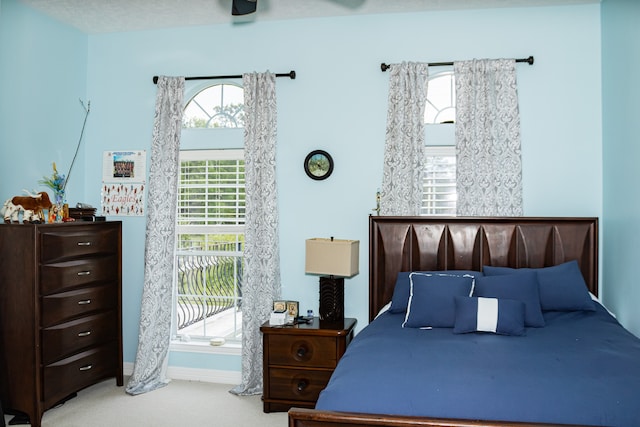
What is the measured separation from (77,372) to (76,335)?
265 mm

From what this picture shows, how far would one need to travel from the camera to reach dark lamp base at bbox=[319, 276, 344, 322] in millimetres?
4020

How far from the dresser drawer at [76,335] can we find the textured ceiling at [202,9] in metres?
2.33

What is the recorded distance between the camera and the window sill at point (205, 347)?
450 cm

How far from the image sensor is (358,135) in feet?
14.1

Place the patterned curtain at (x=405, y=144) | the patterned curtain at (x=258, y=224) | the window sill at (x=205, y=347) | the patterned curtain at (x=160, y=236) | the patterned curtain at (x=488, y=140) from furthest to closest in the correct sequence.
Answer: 1. the window sill at (x=205, y=347)
2. the patterned curtain at (x=160, y=236)
3. the patterned curtain at (x=258, y=224)
4. the patterned curtain at (x=405, y=144)
5. the patterned curtain at (x=488, y=140)

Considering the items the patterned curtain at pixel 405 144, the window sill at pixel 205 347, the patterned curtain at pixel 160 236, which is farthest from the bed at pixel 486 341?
the patterned curtain at pixel 160 236

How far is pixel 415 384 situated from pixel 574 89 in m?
2.77

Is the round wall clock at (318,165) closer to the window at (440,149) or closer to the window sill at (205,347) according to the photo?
the window at (440,149)

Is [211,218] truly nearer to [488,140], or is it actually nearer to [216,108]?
[216,108]

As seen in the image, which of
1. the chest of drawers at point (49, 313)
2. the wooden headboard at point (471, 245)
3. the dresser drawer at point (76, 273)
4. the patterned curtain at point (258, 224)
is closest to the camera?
the chest of drawers at point (49, 313)

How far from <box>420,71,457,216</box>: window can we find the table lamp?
708 millimetres

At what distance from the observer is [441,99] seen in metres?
4.32

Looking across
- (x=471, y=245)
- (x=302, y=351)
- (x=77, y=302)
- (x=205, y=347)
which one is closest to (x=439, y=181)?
(x=471, y=245)

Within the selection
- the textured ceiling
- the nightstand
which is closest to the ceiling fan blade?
the textured ceiling
